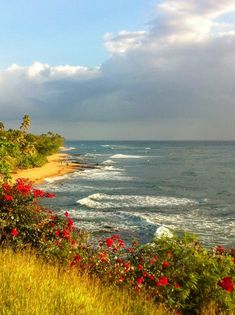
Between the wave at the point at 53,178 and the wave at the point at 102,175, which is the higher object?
the wave at the point at 53,178

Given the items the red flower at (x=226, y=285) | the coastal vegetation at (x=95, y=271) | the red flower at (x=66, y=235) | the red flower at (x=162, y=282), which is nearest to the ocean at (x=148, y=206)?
the coastal vegetation at (x=95, y=271)

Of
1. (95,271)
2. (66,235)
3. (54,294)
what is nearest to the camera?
(54,294)

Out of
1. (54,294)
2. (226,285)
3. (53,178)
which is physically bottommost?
(53,178)

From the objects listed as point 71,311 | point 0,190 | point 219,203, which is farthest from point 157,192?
point 71,311

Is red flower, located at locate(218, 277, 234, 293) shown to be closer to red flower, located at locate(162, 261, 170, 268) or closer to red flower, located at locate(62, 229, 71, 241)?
red flower, located at locate(162, 261, 170, 268)

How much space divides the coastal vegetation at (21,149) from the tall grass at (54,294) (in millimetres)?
5533

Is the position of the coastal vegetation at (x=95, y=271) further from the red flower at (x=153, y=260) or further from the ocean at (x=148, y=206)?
the ocean at (x=148, y=206)

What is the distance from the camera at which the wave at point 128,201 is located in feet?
128

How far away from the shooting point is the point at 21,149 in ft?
222

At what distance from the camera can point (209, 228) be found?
29141 millimetres

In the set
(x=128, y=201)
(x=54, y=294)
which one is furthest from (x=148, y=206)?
(x=54, y=294)

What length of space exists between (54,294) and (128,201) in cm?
3609

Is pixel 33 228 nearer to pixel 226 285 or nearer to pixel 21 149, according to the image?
pixel 226 285

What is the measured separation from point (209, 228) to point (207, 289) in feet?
70.9
